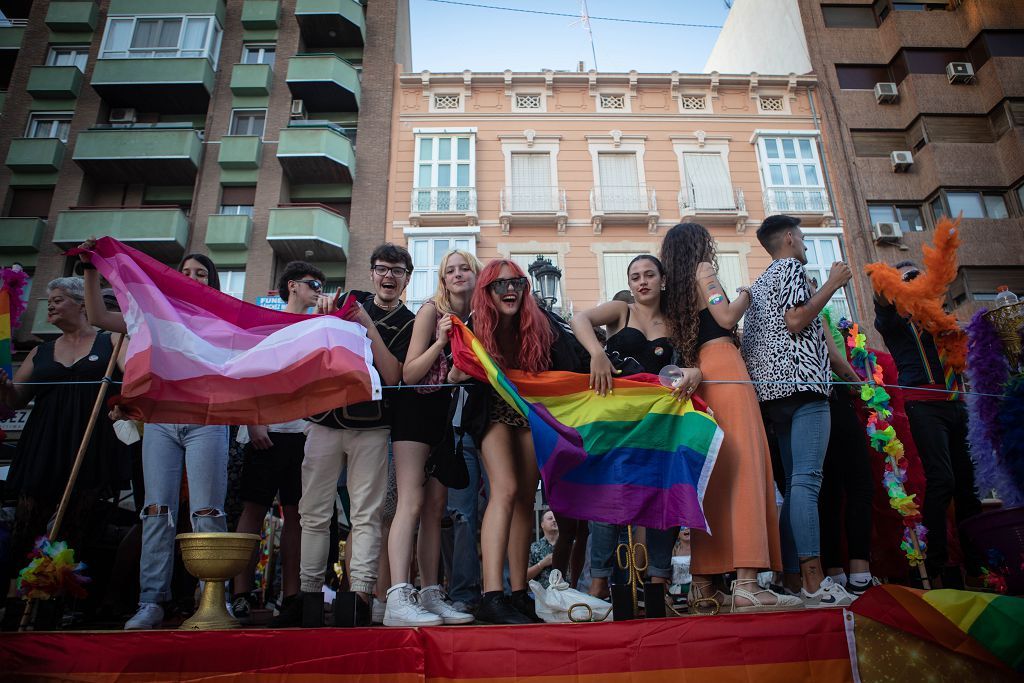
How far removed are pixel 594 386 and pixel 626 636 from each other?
1.46 metres

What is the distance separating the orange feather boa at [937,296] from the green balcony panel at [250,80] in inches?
728

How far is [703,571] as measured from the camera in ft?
11.2

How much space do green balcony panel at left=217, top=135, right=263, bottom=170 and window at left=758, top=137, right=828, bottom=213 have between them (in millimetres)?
14214

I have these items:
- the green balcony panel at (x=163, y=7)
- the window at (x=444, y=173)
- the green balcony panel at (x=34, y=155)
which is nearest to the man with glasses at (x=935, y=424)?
the window at (x=444, y=173)

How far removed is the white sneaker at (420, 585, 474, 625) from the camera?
318 cm

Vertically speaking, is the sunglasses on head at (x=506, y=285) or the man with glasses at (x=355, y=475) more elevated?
the sunglasses on head at (x=506, y=285)

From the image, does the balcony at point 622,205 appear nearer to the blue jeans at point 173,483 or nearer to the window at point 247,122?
the window at point 247,122

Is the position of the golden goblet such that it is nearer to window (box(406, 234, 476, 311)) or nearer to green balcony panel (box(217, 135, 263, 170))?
window (box(406, 234, 476, 311))

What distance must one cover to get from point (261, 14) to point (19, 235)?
30.5 feet

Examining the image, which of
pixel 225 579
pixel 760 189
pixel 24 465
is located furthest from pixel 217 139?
pixel 225 579

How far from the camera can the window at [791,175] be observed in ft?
59.0

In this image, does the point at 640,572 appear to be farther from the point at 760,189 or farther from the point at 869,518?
the point at 760,189

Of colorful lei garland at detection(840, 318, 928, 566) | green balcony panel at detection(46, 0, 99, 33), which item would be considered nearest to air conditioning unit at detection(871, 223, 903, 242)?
colorful lei garland at detection(840, 318, 928, 566)

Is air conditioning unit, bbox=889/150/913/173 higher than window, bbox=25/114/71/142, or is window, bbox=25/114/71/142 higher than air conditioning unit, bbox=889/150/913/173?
window, bbox=25/114/71/142
